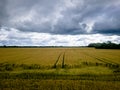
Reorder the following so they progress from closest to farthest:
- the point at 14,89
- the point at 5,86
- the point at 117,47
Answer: the point at 14,89
the point at 5,86
the point at 117,47

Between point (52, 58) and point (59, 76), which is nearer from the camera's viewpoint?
point (59, 76)

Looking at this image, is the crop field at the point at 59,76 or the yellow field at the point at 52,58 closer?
the crop field at the point at 59,76

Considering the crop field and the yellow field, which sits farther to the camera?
the yellow field

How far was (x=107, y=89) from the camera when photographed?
1170 cm

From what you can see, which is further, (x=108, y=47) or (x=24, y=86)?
(x=108, y=47)

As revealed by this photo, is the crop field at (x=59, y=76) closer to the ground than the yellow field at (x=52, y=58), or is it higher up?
closer to the ground

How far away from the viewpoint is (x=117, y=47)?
124 meters

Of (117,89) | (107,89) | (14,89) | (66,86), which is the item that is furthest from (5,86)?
(117,89)

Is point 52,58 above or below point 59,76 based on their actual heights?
above

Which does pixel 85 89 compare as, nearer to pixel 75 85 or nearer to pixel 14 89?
pixel 75 85

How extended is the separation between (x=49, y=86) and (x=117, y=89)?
5132mm

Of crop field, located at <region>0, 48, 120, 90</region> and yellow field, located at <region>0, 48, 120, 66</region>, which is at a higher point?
yellow field, located at <region>0, 48, 120, 66</region>

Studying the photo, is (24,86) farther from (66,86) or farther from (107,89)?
(107,89)

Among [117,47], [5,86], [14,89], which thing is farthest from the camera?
[117,47]
